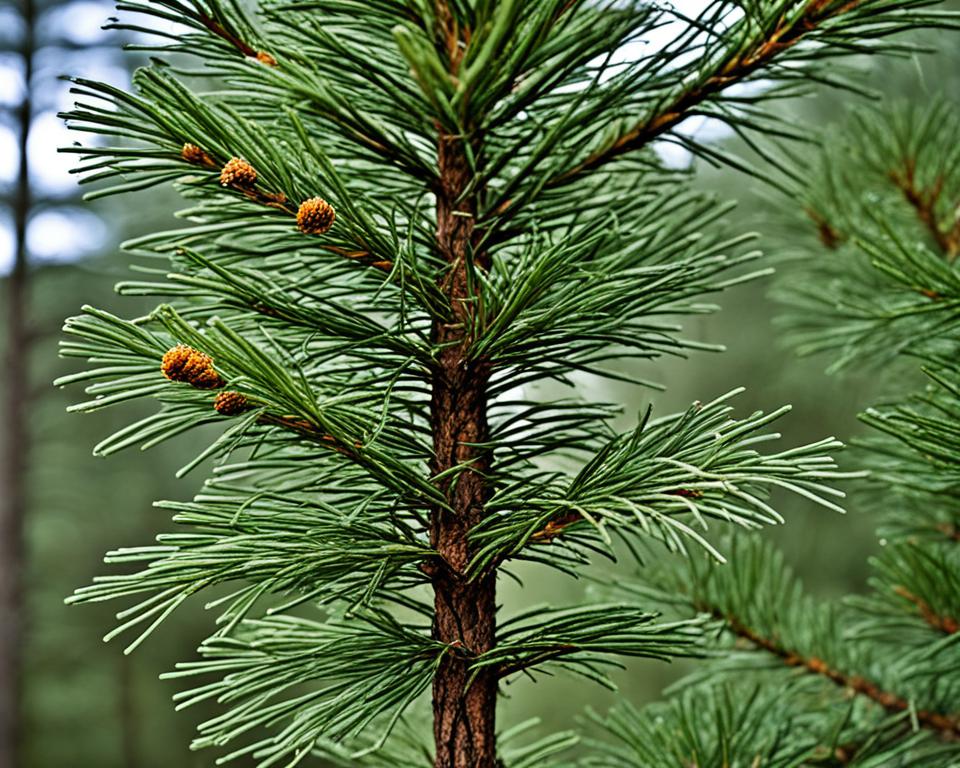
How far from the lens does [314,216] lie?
1.29 feet

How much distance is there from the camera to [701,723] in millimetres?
774

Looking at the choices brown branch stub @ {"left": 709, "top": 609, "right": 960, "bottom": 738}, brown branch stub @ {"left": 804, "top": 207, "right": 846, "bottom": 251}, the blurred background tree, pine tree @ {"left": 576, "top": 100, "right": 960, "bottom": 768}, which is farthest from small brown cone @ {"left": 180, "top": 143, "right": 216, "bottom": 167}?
the blurred background tree

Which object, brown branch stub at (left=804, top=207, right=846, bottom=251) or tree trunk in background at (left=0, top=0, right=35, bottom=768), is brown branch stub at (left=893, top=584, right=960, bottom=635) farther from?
tree trunk in background at (left=0, top=0, right=35, bottom=768)

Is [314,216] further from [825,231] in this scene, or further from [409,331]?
[825,231]

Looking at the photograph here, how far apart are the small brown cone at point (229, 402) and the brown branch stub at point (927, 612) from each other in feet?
2.11

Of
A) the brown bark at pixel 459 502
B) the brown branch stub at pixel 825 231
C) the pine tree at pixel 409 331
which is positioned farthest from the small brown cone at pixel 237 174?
the brown branch stub at pixel 825 231

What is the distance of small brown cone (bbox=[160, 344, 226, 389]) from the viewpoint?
14.4 inches

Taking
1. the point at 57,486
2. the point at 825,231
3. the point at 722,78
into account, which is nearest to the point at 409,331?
the point at 722,78

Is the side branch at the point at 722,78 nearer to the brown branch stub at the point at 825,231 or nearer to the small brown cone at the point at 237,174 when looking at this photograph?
the small brown cone at the point at 237,174

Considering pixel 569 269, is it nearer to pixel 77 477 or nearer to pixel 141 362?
pixel 141 362

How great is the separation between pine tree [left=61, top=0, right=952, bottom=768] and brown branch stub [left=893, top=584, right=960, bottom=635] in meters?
0.40

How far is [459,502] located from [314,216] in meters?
0.19

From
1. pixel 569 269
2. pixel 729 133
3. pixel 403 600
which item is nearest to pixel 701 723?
pixel 403 600

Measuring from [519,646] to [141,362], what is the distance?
9.2 inches
